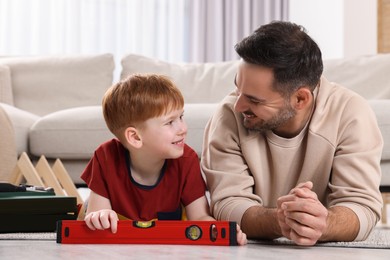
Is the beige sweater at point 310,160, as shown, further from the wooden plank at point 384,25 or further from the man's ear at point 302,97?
the wooden plank at point 384,25

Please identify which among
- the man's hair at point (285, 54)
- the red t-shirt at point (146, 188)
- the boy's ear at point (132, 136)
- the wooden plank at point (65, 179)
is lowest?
the wooden plank at point (65, 179)

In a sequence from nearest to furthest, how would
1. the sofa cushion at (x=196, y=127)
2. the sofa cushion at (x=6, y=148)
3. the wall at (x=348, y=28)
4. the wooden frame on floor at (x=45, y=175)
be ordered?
the wooden frame on floor at (x=45, y=175)
the sofa cushion at (x=6, y=148)
the sofa cushion at (x=196, y=127)
the wall at (x=348, y=28)

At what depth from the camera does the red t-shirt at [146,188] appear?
202cm

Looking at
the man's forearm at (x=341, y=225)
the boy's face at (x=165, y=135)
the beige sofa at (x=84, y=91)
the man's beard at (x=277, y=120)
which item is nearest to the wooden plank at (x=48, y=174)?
the beige sofa at (x=84, y=91)

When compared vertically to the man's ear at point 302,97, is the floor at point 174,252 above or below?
below

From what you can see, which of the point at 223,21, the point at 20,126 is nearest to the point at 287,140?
the point at 20,126

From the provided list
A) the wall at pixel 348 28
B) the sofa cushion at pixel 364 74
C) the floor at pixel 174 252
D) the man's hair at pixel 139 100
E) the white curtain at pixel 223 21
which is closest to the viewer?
the floor at pixel 174 252

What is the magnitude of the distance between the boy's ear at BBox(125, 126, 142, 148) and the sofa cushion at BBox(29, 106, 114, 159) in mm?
1073

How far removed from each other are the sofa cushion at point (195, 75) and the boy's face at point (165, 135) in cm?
168

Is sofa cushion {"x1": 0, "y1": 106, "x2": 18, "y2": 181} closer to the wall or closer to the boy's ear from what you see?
the boy's ear

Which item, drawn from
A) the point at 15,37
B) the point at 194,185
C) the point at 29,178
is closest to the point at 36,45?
the point at 15,37

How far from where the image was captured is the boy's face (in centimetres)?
199

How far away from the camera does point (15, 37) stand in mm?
5227

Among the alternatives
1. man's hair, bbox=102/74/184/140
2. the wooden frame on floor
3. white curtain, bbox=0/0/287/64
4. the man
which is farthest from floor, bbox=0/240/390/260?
white curtain, bbox=0/0/287/64
